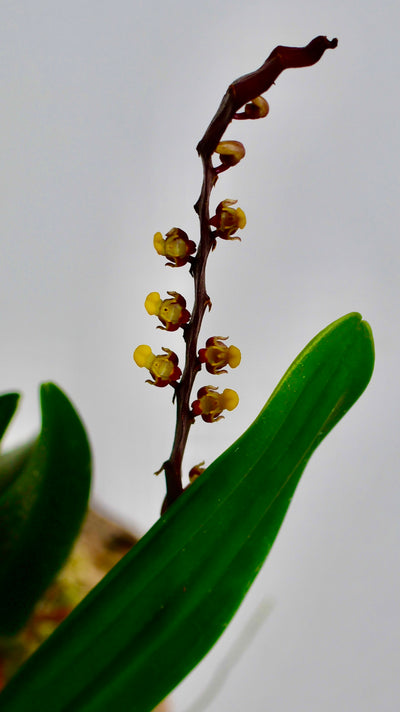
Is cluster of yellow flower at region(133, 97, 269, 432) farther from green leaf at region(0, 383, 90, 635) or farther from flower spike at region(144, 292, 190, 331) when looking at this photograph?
green leaf at region(0, 383, 90, 635)

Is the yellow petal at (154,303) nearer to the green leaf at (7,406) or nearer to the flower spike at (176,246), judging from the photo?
the flower spike at (176,246)

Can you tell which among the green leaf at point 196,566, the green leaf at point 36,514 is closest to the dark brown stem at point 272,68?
the green leaf at point 196,566

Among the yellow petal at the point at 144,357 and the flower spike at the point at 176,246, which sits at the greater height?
the flower spike at the point at 176,246

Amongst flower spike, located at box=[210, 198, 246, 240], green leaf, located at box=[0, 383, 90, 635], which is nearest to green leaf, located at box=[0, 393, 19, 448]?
green leaf, located at box=[0, 383, 90, 635]

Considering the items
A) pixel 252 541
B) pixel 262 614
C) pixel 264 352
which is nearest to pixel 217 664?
pixel 262 614

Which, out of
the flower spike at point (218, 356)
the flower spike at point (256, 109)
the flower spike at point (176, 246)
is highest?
the flower spike at point (256, 109)

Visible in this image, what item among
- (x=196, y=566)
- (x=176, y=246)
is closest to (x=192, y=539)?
A: (x=196, y=566)
